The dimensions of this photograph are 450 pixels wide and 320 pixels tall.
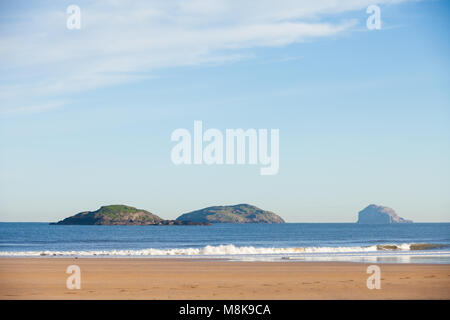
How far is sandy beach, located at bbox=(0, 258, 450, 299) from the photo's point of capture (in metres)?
17.5

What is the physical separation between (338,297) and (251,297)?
2.79 metres

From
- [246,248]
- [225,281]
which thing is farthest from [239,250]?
[225,281]

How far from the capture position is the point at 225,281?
2141 centimetres

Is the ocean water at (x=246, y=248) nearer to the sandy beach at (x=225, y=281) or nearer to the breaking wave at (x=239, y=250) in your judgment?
the breaking wave at (x=239, y=250)

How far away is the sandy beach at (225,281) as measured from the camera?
1753 cm

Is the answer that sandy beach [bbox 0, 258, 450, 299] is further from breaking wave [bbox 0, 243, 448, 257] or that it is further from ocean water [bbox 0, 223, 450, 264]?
breaking wave [bbox 0, 243, 448, 257]

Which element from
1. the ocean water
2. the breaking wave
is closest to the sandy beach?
the ocean water

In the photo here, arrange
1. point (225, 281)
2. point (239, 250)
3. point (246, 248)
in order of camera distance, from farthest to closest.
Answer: point (246, 248)
point (239, 250)
point (225, 281)

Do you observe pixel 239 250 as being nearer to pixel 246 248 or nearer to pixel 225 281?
pixel 246 248

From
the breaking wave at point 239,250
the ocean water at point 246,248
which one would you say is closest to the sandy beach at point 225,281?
the ocean water at point 246,248
